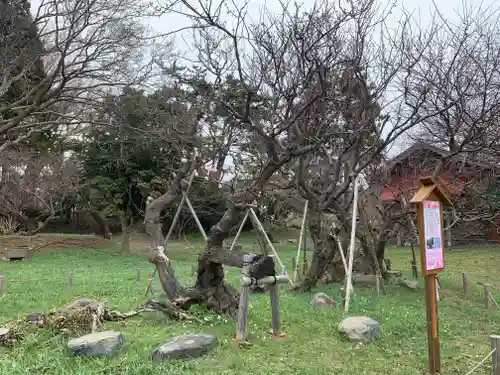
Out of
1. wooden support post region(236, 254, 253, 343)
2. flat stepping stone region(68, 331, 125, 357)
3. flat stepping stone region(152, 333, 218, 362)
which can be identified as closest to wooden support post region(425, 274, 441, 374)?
wooden support post region(236, 254, 253, 343)

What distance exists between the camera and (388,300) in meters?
9.52

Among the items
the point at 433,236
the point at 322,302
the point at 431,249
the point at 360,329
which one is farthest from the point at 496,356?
the point at 322,302

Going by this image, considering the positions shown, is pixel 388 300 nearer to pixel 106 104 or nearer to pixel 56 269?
pixel 106 104

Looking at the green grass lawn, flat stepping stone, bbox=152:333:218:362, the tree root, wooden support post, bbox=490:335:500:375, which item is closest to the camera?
wooden support post, bbox=490:335:500:375

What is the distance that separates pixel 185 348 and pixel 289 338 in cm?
159

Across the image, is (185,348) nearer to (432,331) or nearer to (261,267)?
(261,267)

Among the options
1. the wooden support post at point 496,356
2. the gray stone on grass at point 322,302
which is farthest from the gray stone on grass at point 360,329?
the gray stone on grass at point 322,302

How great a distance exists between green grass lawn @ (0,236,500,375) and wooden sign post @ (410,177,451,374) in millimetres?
330

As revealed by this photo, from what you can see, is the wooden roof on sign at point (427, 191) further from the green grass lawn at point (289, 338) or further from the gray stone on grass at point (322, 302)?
the gray stone on grass at point (322, 302)

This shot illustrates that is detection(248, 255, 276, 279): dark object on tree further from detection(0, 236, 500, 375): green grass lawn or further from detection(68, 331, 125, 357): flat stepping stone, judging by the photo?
detection(68, 331, 125, 357): flat stepping stone

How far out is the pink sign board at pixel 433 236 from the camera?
16.3 ft

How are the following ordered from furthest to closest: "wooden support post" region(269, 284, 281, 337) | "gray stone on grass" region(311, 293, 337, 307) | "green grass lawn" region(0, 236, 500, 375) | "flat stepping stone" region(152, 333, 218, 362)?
"gray stone on grass" region(311, 293, 337, 307) → "wooden support post" region(269, 284, 281, 337) → "flat stepping stone" region(152, 333, 218, 362) → "green grass lawn" region(0, 236, 500, 375)

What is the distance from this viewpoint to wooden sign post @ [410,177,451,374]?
16.1ft

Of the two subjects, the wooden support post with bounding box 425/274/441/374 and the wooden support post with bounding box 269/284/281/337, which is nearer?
the wooden support post with bounding box 425/274/441/374
